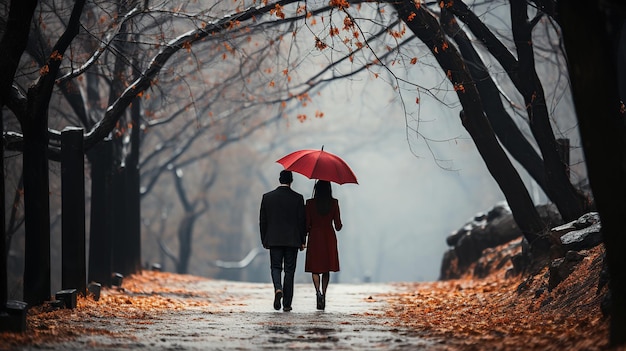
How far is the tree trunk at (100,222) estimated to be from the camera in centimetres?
1744

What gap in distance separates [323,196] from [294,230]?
674mm

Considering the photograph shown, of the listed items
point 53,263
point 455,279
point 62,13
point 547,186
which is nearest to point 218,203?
point 53,263

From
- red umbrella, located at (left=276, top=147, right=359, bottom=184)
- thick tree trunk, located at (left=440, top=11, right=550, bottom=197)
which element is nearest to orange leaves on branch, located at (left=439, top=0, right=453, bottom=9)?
thick tree trunk, located at (left=440, top=11, right=550, bottom=197)

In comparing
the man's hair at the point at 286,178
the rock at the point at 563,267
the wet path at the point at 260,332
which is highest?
the man's hair at the point at 286,178

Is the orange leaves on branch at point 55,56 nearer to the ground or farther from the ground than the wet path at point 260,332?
farther from the ground

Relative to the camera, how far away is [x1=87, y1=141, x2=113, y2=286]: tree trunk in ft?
57.2

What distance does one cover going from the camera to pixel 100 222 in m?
17.5

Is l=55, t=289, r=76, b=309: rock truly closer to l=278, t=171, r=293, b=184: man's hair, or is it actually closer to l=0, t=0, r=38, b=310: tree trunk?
l=0, t=0, r=38, b=310: tree trunk

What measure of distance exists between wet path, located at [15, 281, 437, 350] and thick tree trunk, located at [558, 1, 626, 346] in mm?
1769

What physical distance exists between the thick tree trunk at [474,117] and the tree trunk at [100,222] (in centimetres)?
712

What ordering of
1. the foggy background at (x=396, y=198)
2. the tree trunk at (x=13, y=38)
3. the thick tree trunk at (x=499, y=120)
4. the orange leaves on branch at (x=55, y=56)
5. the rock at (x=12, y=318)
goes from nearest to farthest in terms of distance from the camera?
the rock at (x=12, y=318) < the tree trunk at (x=13, y=38) < the orange leaves on branch at (x=55, y=56) < the thick tree trunk at (x=499, y=120) < the foggy background at (x=396, y=198)

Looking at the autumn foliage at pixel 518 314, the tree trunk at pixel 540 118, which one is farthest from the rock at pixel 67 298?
the tree trunk at pixel 540 118

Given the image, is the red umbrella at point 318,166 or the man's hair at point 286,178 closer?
the red umbrella at point 318,166

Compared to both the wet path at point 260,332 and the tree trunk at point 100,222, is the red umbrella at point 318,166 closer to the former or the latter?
the wet path at point 260,332
